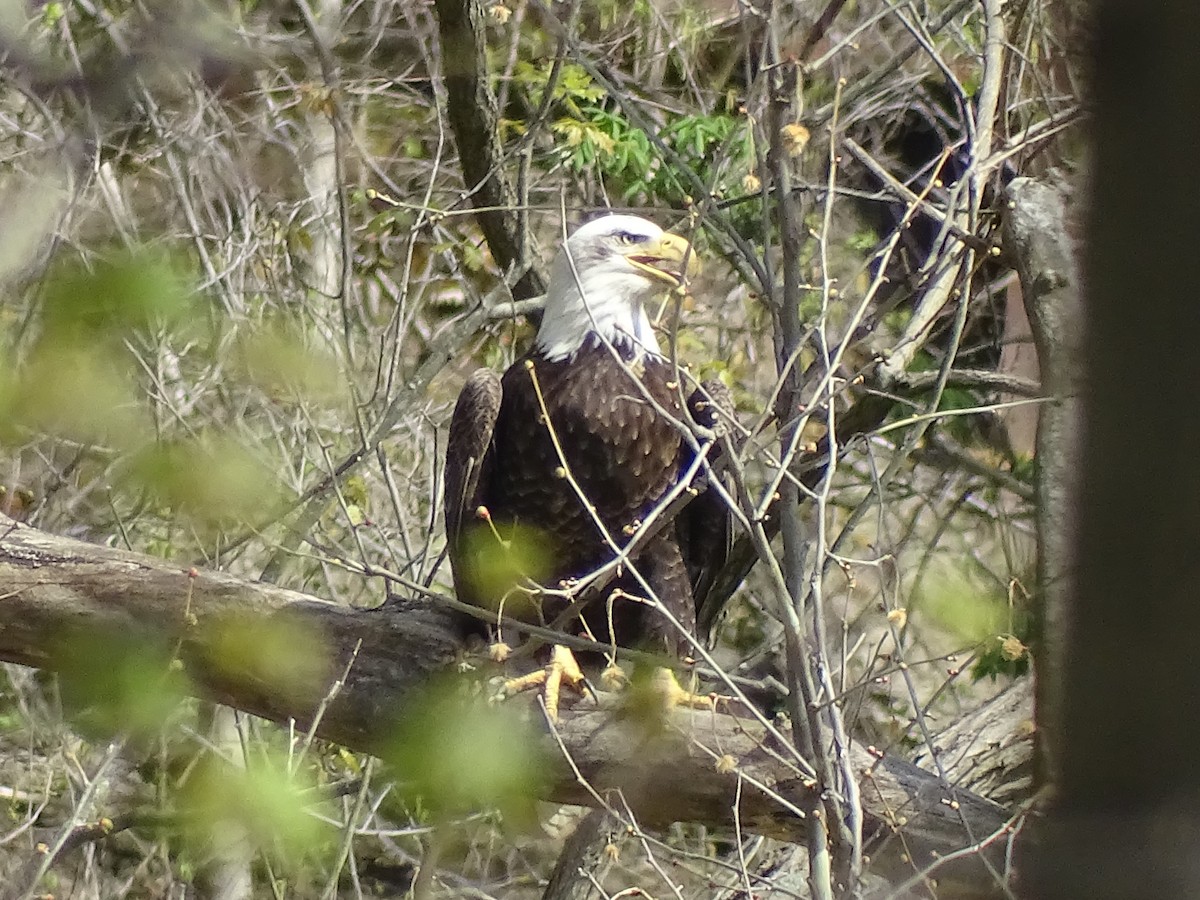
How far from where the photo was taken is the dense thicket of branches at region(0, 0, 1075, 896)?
1884 mm

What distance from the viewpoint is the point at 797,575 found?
2.14 meters

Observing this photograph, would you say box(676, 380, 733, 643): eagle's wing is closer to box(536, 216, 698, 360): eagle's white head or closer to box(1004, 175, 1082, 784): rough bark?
box(536, 216, 698, 360): eagle's white head

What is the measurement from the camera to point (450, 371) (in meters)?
5.28

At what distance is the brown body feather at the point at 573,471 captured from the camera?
335 centimetres

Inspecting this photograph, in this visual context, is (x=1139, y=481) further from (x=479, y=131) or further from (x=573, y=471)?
(x=479, y=131)

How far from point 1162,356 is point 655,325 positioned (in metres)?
3.02

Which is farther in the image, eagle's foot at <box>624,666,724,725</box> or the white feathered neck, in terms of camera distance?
the white feathered neck

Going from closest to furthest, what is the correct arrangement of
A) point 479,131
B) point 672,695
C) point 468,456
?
1. point 672,695
2. point 468,456
3. point 479,131

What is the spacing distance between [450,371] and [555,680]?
2.42 metres

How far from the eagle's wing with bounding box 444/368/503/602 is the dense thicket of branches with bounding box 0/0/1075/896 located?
8.2 inches

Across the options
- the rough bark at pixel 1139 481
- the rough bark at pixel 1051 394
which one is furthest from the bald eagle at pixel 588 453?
the rough bark at pixel 1139 481

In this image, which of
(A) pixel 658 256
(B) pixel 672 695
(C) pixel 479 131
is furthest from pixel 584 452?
(C) pixel 479 131

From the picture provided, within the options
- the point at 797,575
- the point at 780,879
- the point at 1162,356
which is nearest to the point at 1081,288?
the point at 1162,356

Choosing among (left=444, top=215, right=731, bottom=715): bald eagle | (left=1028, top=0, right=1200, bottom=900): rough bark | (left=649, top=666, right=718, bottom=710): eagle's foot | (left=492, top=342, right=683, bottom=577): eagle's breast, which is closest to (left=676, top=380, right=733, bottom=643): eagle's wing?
(left=444, top=215, right=731, bottom=715): bald eagle
